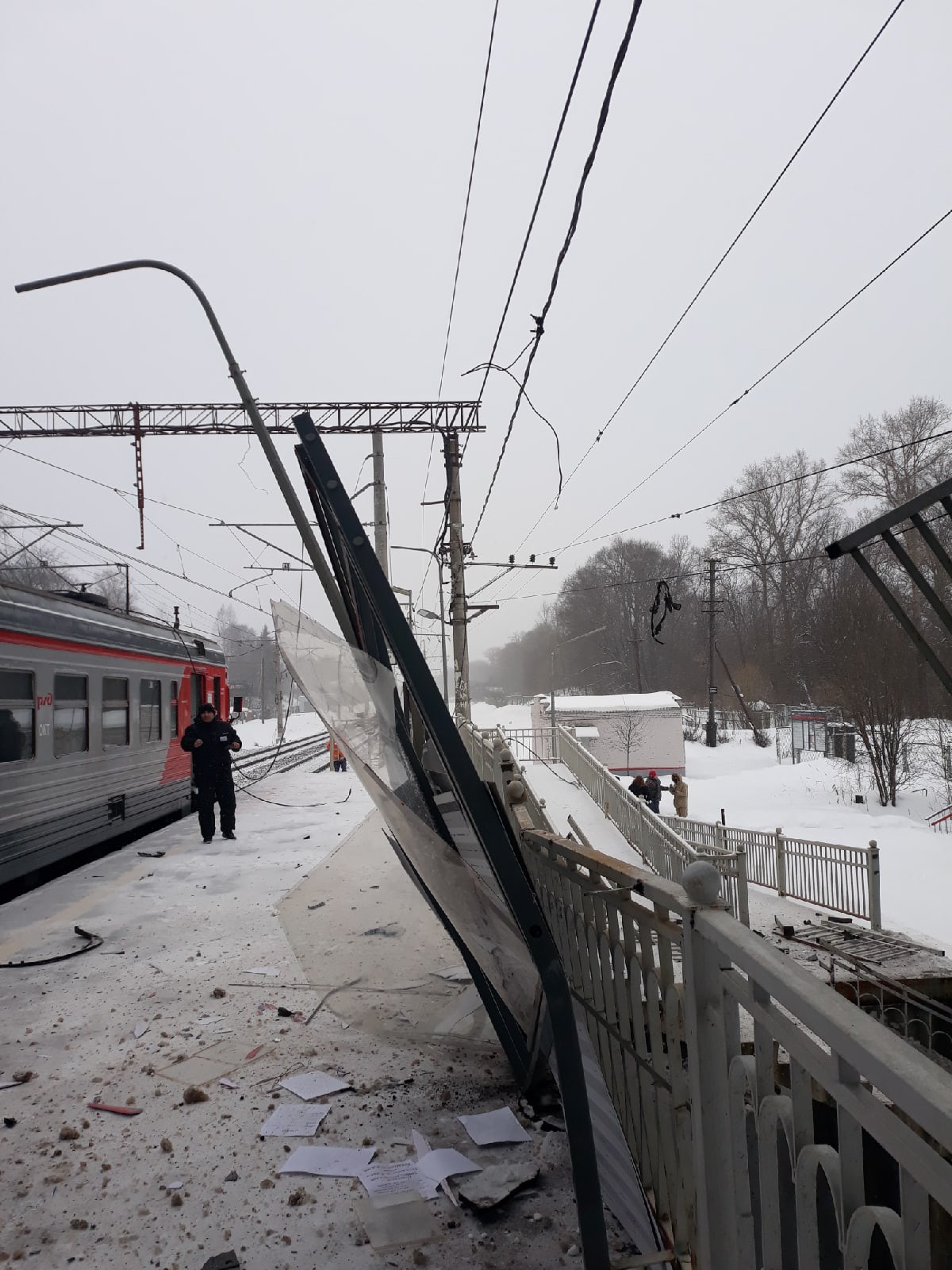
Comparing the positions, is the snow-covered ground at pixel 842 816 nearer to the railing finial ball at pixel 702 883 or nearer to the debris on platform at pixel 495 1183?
the debris on platform at pixel 495 1183

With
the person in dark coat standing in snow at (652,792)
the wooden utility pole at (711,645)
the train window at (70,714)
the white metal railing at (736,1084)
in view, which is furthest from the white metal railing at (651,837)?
the wooden utility pole at (711,645)

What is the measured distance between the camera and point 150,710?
1221 cm

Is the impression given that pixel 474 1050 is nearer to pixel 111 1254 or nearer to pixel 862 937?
pixel 111 1254

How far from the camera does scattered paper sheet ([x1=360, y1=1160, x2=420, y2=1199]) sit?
2.92 m

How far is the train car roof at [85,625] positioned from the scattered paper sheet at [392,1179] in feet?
21.5

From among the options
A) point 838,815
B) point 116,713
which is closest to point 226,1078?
point 116,713

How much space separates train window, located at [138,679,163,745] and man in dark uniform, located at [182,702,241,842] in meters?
2.28

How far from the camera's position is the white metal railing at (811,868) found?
13078 mm

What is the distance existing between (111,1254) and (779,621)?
44.2 metres

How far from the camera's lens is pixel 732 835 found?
1692 centimetres

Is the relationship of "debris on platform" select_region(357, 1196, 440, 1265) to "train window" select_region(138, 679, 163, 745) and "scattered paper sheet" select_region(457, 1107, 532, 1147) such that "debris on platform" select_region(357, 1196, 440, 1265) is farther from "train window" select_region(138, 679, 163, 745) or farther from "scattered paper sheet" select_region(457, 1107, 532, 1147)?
"train window" select_region(138, 679, 163, 745)

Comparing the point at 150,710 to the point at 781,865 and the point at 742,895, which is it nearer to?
the point at 742,895

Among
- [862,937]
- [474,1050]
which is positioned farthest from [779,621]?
[474,1050]

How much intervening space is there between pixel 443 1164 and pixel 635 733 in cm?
3299
